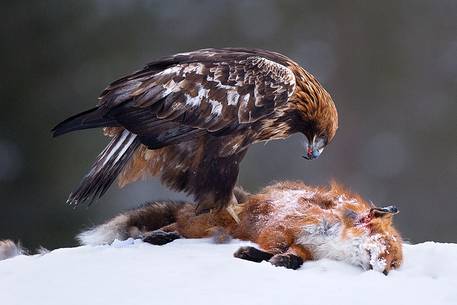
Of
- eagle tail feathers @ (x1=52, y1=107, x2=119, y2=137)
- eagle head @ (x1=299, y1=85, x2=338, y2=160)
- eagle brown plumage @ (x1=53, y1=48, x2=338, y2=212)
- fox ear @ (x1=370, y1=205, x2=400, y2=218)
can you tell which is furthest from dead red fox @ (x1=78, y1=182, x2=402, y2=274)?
eagle tail feathers @ (x1=52, y1=107, x2=119, y2=137)

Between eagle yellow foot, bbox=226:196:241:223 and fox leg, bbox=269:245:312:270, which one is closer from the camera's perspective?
fox leg, bbox=269:245:312:270

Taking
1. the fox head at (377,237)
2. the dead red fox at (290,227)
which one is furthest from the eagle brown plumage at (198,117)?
the fox head at (377,237)

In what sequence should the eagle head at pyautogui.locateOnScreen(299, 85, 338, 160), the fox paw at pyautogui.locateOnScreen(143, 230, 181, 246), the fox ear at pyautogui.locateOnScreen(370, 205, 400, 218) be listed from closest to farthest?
the fox ear at pyautogui.locateOnScreen(370, 205, 400, 218), the fox paw at pyautogui.locateOnScreen(143, 230, 181, 246), the eagle head at pyautogui.locateOnScreen(299, 85, 338, 160)

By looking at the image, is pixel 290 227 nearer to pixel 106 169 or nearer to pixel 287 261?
pixel 287 261

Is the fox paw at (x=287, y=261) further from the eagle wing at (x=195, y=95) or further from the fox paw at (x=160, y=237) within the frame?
the eagle wing at (x=195, y=95)

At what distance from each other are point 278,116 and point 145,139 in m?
0.61

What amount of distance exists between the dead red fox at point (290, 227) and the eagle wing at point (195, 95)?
33cm

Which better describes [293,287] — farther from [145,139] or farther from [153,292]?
[145,139]

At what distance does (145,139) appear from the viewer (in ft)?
11.7

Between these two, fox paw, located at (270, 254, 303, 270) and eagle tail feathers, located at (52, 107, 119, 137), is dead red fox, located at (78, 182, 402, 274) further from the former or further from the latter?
eagle tail feathers, located at (52, 107, 119, 137)

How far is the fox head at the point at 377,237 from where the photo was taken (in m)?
3.08

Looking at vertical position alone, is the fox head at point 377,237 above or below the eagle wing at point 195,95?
below

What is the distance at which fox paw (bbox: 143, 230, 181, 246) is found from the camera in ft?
11.2

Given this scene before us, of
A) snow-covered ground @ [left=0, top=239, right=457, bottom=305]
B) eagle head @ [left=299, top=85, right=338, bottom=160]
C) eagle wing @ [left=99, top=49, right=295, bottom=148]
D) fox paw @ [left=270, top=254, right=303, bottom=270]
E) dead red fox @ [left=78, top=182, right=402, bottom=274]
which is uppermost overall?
eagle head @ [left=299, top=85, right=338, bottom=160]
